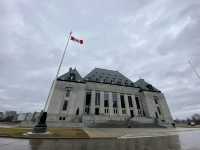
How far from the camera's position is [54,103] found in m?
46.7

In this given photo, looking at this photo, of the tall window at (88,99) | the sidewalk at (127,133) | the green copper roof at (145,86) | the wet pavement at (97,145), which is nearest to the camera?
the wet pavement at (97,145)

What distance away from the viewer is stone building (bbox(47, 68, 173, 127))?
4344 centimetres

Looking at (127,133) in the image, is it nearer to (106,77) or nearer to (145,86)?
(106,77)

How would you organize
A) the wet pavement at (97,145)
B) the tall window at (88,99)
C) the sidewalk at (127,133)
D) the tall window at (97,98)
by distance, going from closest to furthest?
the wet pavement at (97,145), the sidewalk at (127,133), the tall window at (88,99), the tall window at (97,98)

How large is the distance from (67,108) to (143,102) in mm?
34935

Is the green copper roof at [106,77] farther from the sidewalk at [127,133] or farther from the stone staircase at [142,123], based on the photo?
the sidewalk at [127,133]

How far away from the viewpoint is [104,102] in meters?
53.9

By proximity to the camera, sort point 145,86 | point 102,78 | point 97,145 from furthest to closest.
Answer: point 145,86
point 102,78
point 97,145

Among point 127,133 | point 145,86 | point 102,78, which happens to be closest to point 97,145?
point 127,133

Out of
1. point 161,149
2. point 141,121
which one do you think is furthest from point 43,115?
point 141,121

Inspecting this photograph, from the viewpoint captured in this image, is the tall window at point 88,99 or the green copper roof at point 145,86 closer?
the tall window at point 88,99

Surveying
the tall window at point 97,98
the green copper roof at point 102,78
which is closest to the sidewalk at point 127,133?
the tall window at point 97,98

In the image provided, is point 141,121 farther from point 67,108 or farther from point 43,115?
point 43,115

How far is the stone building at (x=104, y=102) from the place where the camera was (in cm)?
4344
